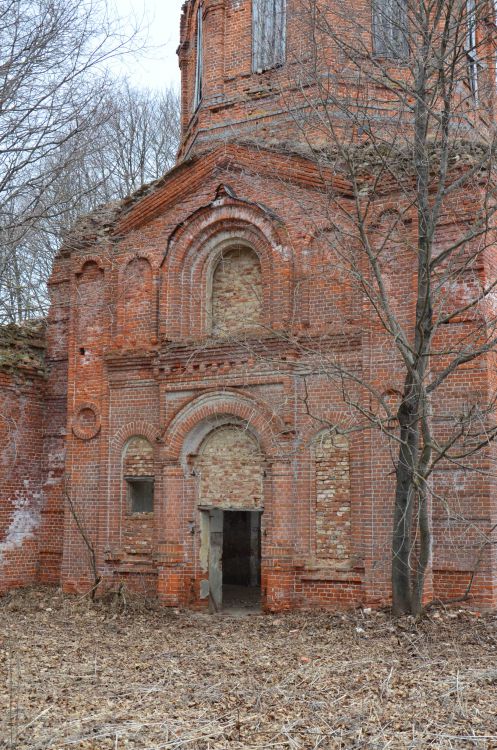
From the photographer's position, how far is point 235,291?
13094mm

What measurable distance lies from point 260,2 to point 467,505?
10619 millimetres

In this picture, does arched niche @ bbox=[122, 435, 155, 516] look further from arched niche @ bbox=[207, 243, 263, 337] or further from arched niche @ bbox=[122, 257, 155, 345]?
arched niche @ bbox=[207, 243, 263, 337]

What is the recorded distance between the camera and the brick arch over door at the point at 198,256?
12.8 metres

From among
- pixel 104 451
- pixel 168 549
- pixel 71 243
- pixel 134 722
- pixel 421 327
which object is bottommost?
pixel 134 722

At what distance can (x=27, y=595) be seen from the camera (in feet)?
44.4

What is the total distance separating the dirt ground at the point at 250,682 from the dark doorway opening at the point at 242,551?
632cm

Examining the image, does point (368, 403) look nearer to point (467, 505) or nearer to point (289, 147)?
point (467, 505)

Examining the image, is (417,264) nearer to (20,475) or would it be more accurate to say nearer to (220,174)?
(220,174)

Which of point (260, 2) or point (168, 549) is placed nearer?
point (168, 549)

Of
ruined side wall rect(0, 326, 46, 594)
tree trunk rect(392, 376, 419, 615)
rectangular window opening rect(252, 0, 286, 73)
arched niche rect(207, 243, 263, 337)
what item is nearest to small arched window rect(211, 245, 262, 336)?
arched niche rect(207, 243, 263, 337)

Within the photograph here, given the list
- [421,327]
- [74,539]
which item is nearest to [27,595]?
[74,539]

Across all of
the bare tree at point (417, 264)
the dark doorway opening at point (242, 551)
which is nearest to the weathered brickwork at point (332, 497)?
the bare tree at point (417, 264)

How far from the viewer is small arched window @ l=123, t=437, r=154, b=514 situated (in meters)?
13.2

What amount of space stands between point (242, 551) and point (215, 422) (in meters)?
6.65
